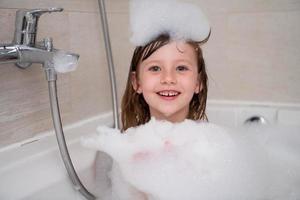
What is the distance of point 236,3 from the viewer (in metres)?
1.15

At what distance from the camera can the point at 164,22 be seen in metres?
0.86

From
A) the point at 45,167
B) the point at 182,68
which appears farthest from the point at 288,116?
the point at 45,167

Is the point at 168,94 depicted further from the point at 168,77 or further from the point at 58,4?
the point at 58,4

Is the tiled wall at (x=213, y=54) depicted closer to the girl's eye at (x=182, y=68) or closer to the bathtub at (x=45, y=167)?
the bathtub at (x=45, y=167)

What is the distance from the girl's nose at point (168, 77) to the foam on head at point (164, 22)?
0.09 metres

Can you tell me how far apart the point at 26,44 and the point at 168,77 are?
12.9 inches

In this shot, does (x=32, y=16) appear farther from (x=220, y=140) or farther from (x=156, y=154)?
(x=220, y=140)

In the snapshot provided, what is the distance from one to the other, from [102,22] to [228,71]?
0.49 m

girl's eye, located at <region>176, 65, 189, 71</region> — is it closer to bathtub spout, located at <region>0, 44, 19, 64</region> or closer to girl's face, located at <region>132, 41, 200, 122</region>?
girl's face, located at <region>132, 41, 200, 122</region>

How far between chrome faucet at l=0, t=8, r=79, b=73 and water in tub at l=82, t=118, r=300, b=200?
0.79 ft

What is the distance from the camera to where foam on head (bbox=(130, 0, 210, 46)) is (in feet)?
2.80

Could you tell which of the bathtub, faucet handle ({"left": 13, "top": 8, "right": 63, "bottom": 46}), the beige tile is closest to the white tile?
the bathtub

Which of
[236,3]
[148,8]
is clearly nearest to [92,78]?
[148,8]

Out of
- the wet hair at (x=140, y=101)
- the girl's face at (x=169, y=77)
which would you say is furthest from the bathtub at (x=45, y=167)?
the girl's face at (x=169, y=77)
